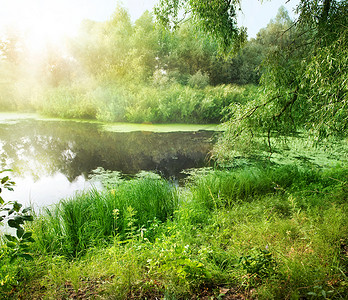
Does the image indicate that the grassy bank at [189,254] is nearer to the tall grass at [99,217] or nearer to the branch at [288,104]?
the tall grass at [99,217]

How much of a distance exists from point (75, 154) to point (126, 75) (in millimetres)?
7449

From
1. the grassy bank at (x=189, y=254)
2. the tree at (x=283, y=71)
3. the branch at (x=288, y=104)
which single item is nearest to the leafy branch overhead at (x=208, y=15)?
the tree at (x=283, y=71)

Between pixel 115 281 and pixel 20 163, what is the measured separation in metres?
4.89

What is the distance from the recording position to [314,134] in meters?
2.60

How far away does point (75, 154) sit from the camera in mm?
5984

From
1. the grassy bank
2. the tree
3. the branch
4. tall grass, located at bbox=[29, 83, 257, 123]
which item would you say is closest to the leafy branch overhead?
the tree

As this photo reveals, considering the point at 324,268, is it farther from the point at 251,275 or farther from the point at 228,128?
the point at 228,128

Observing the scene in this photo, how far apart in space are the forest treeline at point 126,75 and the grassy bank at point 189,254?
6.94 meters

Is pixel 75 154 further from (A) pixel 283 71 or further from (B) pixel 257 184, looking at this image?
(A) pixel 283 71

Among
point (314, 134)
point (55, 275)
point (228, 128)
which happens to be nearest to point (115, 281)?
point (55, 275)

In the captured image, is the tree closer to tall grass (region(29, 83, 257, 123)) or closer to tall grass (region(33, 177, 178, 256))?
tall grass (region(33, 177, 178, 256))

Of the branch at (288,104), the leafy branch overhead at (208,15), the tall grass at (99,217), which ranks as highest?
the leafy branch overhead at (208,15)

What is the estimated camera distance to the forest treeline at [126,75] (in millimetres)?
9805

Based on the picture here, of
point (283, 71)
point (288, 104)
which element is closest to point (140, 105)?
point (283, 71)
